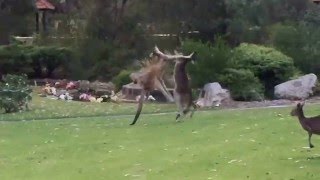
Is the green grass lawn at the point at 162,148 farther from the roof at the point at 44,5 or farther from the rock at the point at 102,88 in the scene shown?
the roof at the point at 44,5

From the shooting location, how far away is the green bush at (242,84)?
2853cm

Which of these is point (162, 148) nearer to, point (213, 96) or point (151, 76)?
point (151, 76)

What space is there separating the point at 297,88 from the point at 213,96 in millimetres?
3205

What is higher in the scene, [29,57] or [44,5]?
[44,5]

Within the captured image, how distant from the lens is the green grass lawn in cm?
1360

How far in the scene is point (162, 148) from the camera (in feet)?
53.7

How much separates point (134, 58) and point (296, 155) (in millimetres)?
23368

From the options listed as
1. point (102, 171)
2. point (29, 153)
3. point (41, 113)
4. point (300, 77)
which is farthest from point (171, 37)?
point (102, 171)

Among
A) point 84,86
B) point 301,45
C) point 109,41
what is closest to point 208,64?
point 301,45

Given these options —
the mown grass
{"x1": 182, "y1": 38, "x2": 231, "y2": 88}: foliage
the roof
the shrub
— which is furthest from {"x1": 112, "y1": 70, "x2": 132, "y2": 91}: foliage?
the roof

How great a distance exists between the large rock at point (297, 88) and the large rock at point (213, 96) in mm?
1937

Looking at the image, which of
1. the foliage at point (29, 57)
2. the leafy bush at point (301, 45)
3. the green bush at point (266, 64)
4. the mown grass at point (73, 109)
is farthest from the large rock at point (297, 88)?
the foliage at point (29, 57)

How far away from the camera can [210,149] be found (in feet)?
52.0

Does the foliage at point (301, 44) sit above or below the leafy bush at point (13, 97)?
above
